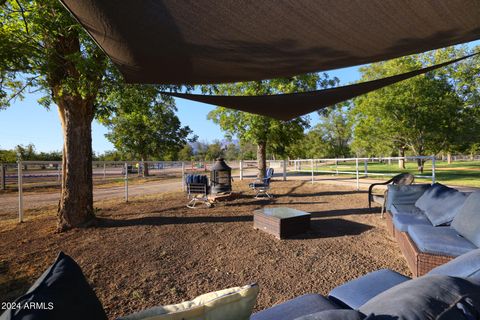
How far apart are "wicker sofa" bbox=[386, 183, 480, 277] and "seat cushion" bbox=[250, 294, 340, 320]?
134 centimetres

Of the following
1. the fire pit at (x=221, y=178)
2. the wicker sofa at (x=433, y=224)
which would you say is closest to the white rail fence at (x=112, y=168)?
the wicker sofa at (x=433, y=224)

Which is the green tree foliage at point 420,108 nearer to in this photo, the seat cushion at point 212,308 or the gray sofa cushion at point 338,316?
the gray sofa cushion at point 338,316

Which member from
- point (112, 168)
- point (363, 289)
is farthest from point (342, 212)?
point (112, 168)

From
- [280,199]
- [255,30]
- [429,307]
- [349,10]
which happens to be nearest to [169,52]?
[255,30]

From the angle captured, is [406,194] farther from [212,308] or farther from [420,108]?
[420,108]

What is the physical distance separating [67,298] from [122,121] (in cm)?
2045

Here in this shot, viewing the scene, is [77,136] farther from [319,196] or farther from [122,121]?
[122,121]

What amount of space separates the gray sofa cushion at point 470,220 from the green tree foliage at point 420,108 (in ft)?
37.4

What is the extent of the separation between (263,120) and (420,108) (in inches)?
357

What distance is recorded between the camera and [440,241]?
2217 mm

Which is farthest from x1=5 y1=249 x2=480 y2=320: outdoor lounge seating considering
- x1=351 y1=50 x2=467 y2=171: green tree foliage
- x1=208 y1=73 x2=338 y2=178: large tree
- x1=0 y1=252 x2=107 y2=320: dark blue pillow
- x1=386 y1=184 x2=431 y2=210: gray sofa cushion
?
x1=351 y1=50 x2=467 y2=171: green tree foliage

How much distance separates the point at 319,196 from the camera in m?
7.45

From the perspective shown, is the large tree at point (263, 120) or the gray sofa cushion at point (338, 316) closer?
the gray sofa cushion at point (338, 316)

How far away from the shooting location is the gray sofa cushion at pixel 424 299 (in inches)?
26.8
